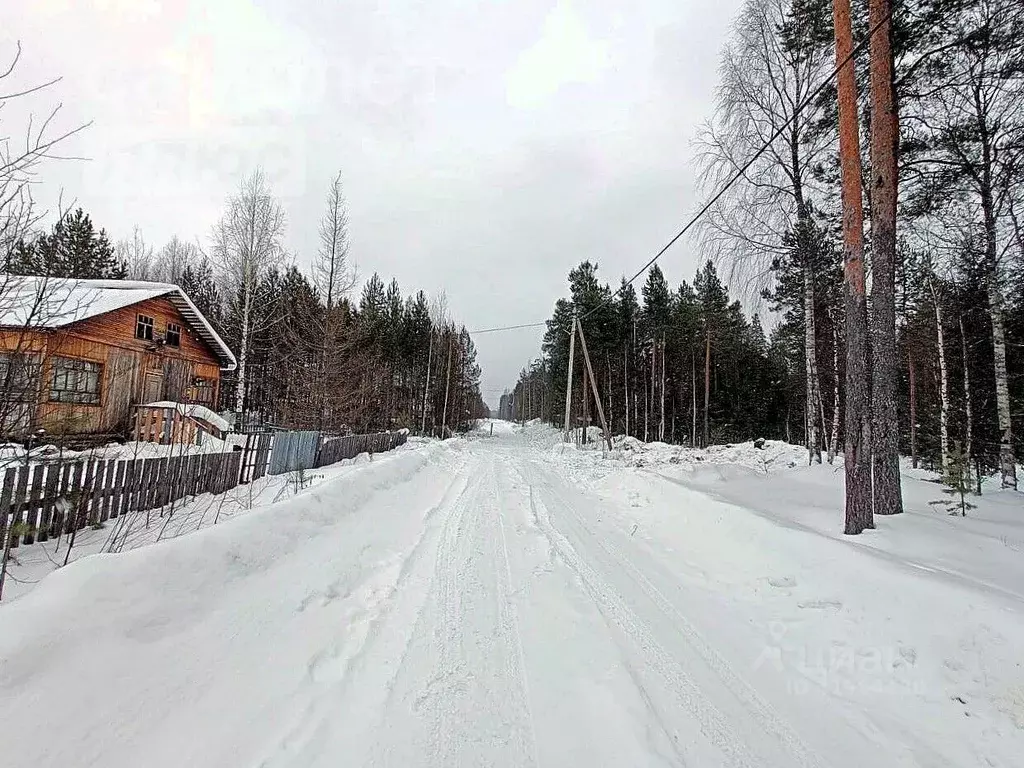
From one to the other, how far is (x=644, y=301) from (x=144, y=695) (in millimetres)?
35171

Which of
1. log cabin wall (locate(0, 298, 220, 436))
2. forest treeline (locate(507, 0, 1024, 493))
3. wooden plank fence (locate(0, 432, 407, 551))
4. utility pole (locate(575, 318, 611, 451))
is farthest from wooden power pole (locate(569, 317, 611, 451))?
log cabin wall (locate(0, 298, 220, 436))

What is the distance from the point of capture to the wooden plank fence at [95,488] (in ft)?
13.9

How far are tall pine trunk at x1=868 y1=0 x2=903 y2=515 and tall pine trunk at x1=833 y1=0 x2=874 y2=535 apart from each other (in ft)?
1.11

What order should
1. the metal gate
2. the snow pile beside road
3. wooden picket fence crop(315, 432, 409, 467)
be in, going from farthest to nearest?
wooden picket fence crop(315, 432, 409, 467), the metal gate, the snow pile beside road

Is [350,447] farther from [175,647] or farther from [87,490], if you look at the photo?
[175,647]

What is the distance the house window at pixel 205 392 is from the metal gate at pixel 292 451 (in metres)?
12.4

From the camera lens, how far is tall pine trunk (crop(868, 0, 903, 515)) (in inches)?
243

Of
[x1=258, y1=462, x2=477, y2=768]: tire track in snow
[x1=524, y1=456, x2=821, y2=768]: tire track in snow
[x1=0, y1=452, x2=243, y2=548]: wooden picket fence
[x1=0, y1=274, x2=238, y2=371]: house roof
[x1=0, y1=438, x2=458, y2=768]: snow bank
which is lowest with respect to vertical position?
[x1=524, y1=456, x2=821, y2=768]: tire track in snow

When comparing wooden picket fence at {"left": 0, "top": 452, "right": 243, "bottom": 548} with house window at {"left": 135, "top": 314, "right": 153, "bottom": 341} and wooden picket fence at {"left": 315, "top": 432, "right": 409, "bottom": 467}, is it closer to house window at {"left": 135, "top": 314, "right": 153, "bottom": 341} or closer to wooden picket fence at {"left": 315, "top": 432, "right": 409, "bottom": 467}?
wooden picket fence at {"left": 315, "top": 432, "right": 409, "bottom": 467}

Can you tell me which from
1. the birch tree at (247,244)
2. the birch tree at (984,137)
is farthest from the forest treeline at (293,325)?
the birch tree at (984,137)

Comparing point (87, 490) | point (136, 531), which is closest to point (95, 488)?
point (87, 490)

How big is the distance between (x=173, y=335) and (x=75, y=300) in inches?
222

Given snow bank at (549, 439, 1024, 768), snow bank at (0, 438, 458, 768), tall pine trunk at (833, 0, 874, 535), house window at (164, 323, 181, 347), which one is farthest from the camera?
house window at (164, 323, 181, 347)

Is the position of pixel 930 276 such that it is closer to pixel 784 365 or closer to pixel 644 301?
pixel 644 301
